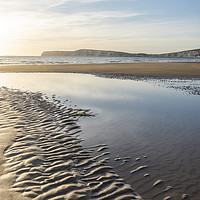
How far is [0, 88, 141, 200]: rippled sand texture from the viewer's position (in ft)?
16.0

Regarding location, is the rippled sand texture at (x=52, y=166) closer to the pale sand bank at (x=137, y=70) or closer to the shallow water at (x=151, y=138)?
the shallow water at (x=151, y=138)

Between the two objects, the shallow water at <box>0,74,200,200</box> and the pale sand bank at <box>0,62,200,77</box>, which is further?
the pale sand bank at <box>0,62,200,77</box>

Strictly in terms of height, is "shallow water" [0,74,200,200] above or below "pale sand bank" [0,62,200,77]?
below

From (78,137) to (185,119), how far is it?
6018 millimetres

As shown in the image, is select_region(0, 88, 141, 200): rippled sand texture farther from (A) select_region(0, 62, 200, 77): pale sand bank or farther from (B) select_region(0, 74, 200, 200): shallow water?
(A) select_region(0, 62, 200, 77): pale sand bank

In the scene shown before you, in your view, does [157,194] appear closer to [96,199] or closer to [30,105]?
[96,199]

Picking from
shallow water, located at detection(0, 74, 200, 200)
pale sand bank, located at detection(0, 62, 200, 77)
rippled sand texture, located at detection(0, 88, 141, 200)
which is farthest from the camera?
pale sand bank, located at detection(0, 62, 200, 77)

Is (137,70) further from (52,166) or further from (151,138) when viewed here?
(52,166)

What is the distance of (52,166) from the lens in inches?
241

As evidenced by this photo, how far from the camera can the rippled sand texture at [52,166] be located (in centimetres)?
486

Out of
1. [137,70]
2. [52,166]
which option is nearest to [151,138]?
[52,166]

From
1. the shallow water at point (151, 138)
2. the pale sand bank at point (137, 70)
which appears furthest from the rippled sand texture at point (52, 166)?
the pale sand bank at point (137, 70)

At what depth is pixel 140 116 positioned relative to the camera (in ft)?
38.1

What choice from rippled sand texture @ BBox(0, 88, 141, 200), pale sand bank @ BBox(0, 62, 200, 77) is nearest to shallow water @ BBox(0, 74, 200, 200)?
rippled sand texture @ BBox(0, 88, 141, 200)
